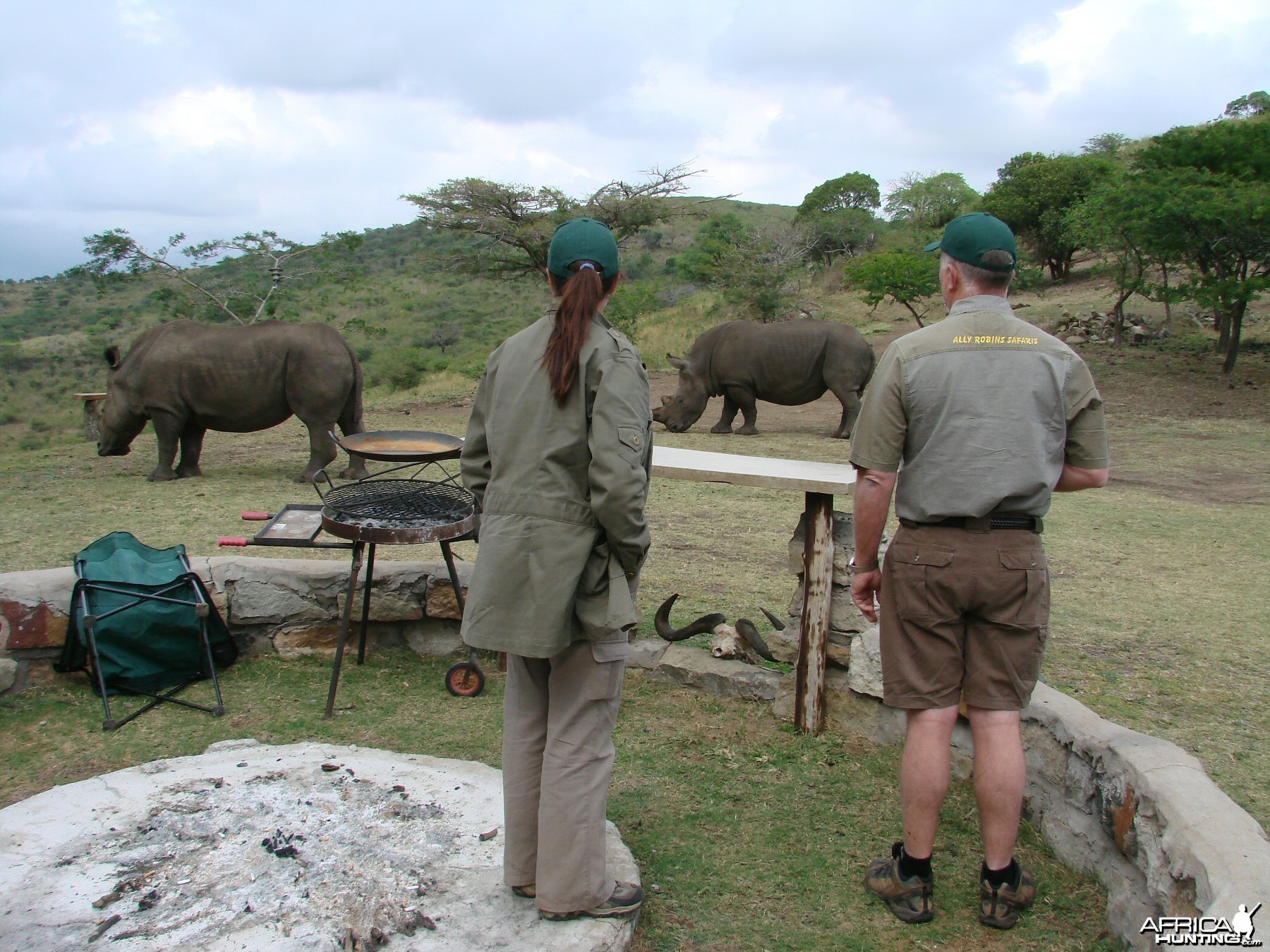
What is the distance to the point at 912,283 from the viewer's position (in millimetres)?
20641

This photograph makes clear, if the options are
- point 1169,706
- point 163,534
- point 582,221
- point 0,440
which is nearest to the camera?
point 582,221

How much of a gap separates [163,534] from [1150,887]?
6560 mm

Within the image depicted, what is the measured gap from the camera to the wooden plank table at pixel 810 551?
3572mm

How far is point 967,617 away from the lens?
2512 mm

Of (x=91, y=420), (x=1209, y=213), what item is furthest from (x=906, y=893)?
(x=1209, y=213)

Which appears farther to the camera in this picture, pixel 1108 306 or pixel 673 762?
pixel 1108 306

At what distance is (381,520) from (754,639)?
5.67ft

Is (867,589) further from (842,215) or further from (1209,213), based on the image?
(842,215)

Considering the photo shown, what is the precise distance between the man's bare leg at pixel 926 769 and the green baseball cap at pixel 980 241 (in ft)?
3.87

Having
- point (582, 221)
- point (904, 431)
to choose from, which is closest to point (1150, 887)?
point (904, 431)

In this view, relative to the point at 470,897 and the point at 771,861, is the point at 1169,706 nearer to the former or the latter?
the point at 771,861

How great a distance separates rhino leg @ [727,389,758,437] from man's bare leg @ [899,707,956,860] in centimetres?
1082

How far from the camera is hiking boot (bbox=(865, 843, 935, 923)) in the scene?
256cm

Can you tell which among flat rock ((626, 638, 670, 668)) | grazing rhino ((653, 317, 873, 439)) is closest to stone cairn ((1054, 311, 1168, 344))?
grazing rhino ((653, 317, 873, 439))
